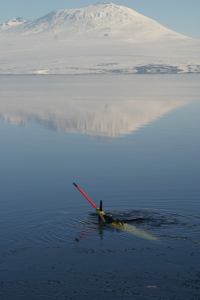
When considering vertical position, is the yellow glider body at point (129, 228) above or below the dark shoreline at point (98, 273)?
above

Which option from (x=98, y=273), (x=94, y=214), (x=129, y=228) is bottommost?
(x=98, y=273)

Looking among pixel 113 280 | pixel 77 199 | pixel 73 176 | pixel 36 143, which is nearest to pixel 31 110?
pixel 36 143

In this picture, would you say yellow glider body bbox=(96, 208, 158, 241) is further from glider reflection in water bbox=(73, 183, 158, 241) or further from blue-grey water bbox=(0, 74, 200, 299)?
blue-grey water bbox=(0, 74, 200, 299)

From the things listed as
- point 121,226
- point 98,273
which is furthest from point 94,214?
point 98,273

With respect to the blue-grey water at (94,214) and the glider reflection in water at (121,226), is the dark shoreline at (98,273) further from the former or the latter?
the glider reflection in water at (121,226)

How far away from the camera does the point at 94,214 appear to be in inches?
523

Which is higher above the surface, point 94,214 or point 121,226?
point 94,214

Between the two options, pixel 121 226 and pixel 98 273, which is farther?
pixel 121 226

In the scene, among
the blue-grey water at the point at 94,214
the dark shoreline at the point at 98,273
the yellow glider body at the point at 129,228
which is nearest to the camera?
the dark shoreline at the point at 98,273

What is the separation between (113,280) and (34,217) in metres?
4.86

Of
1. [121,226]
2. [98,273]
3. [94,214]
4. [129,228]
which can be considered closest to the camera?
[98,273]

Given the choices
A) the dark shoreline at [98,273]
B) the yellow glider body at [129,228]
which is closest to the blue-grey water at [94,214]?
the dark shoreline at [98,273]

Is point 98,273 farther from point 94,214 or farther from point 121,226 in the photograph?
point 94,214

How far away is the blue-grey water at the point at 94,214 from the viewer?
9.02 m
